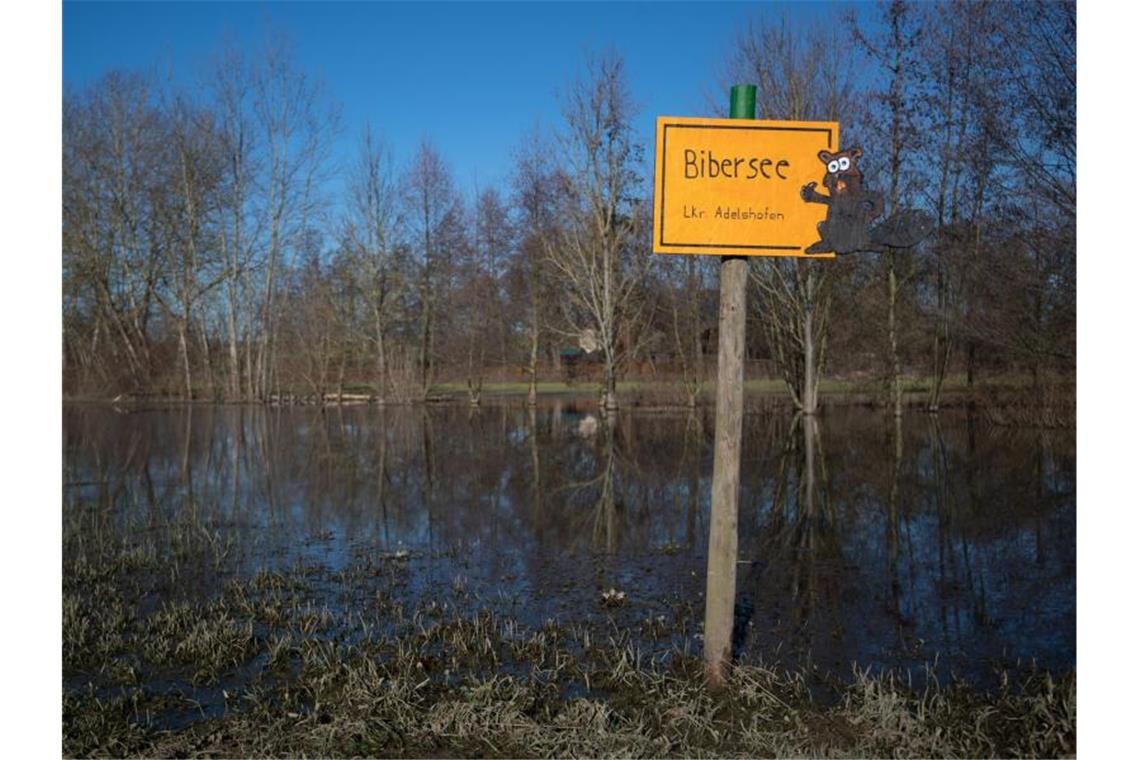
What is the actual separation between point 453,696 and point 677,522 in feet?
18.9

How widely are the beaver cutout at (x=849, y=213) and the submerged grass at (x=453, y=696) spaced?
2.20 metres

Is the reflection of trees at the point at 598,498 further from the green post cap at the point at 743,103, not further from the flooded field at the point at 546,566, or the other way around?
the green post cap at the point at 743,103

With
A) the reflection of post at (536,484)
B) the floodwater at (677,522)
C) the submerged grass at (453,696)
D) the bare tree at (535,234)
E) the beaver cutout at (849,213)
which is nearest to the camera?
the submerged grass at (453,696)

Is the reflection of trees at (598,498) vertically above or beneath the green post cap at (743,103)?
beneath

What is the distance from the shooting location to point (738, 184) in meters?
4.42

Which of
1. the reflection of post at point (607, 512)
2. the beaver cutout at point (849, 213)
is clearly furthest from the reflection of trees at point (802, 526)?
the beaver cutout at point (849, 213)

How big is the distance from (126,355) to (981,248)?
110ft

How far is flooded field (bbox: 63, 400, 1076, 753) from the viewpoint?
16.7 feet

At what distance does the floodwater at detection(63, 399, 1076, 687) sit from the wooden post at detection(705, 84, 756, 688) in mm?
507

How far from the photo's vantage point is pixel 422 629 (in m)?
5.76

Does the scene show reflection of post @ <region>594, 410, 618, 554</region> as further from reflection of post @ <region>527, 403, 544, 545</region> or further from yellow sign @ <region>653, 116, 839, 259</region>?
yellow sign @ <region>653, 116, 839, 259</region>

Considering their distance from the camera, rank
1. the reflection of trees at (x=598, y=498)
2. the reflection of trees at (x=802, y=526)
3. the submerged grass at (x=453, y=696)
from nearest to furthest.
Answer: the submerged grass at (x=453, y=696), the reflection of trees at (x=802, y=526), the reflection of trees at (x=598, y=498)

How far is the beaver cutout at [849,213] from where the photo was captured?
4.32 meters

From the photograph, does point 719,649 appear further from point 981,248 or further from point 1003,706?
point 981,248
